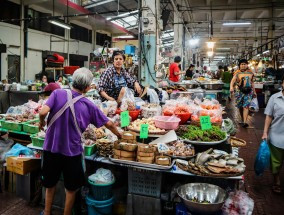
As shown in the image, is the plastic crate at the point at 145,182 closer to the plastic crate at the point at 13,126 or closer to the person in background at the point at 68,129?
the person in background at the point at 68,129

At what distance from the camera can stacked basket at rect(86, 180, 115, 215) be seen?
3.47 meters

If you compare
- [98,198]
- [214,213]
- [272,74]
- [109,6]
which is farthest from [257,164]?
[109,6]

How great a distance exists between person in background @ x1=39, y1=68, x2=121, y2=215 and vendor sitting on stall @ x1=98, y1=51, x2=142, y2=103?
7.05 feet

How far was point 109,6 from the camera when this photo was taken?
57.4 feet

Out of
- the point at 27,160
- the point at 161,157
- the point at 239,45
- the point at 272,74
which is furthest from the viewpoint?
the point at 239,45

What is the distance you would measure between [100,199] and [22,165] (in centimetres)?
134

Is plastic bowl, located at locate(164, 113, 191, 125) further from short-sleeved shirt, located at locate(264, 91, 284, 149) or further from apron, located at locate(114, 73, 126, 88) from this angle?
apron, located at locate(114, 73, 126, 88)

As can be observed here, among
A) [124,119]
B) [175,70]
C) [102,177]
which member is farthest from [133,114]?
[175,70]

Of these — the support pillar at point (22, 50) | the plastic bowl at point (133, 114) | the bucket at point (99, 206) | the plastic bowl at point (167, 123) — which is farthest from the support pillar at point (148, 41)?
the support pillar at point (22, 50)

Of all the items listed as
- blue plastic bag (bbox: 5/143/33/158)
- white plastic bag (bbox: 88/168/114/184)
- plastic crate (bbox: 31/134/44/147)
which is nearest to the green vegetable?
white plastic bag (bbox: 88/168/114/184)

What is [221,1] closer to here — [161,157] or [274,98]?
[274,98]

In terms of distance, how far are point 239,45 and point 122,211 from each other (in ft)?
120

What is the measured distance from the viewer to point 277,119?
4.23 metres

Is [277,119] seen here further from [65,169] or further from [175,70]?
[175,70]
